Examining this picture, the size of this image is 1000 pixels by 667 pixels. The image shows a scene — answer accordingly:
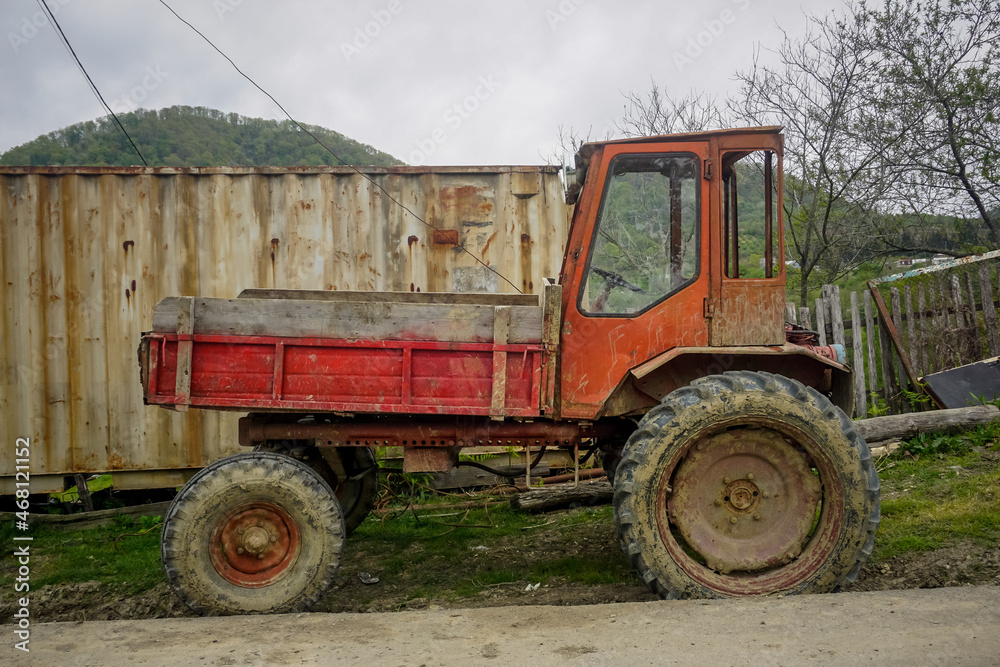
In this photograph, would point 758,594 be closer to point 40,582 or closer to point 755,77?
point 40,582

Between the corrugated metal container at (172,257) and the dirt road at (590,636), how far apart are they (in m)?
3.22

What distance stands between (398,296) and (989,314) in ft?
20.8

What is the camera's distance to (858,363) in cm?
708

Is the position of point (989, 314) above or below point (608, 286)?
below

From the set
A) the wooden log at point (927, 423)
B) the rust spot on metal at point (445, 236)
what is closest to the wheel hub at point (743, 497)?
the wooden log at point (927, 423)

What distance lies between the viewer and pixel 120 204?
6105mm

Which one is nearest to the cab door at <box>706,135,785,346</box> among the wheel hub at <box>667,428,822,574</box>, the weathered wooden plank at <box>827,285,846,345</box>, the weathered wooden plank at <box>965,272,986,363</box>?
the wheel hub at <box>667,428,822,574</box>

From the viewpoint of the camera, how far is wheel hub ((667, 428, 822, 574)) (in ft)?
11.2

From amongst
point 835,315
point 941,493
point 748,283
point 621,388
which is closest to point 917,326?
point 835,315

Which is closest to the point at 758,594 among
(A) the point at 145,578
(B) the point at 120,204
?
(A) the point at 145,578

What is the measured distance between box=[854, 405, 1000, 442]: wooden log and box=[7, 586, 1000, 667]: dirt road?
303cm

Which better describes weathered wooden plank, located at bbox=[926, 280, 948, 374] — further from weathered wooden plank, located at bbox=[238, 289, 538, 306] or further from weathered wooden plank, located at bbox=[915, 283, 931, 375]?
weathered wooden plank, located at bbox=[238, 289, 538, 306]

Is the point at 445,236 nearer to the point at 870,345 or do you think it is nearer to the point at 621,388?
the point at 621,388

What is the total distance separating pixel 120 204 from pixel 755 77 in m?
9.30
